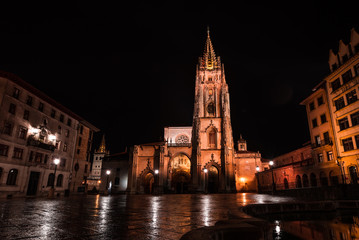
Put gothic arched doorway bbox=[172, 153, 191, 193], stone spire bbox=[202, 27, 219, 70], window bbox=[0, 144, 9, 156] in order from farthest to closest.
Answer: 1. stone spire bbox=[202, 27, 219, 70]
2. gothic arched doorway bbox=[172, 153, 191, 193]
3. window bbox=[0, 144, 9, 156]

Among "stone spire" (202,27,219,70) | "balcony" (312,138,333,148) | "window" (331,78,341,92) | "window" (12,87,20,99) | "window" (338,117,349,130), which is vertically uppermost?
"stone spire" (202,27,219,70)

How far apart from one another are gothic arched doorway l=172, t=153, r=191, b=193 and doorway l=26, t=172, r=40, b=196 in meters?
22.9

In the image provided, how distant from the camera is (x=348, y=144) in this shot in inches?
917

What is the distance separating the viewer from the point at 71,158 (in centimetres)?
3556

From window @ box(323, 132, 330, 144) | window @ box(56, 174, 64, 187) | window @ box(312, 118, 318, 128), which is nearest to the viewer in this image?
window @ box(323, 132, 330, 144)

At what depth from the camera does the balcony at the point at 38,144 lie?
86.9 feet

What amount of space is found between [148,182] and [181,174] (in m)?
6.91

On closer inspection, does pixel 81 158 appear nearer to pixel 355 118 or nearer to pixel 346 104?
pixel 346 104

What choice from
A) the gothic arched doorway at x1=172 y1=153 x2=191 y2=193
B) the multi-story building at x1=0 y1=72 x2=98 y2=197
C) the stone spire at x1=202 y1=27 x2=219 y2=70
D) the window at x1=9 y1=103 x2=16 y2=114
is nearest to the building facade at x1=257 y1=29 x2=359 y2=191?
the gothic arched doorway at x1=172 y1=153 x2=191 y2=193

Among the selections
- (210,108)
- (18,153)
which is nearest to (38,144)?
(18,153)

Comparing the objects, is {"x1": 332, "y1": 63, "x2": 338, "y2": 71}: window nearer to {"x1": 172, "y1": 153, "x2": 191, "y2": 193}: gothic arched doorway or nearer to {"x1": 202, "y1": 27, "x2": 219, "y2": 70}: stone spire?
{"x1": 202, "y1": 27, "x2": 219, "y2": 70}: stone spire

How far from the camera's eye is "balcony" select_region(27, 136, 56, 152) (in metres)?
26.5

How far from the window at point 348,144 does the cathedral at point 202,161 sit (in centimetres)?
1640

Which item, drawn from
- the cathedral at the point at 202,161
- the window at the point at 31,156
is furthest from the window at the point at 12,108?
the cathedral at the point at 202,161
